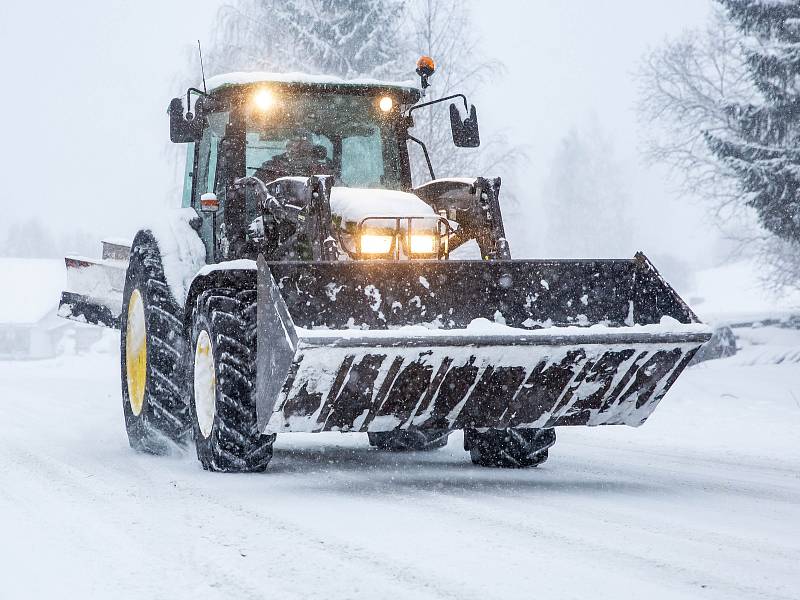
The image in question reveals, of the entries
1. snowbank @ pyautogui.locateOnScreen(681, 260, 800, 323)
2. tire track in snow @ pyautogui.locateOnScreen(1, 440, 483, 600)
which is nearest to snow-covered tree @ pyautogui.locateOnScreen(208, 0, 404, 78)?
tire track in snow @ pyautogui.locateOnScreen(1, 440, 483, 600)

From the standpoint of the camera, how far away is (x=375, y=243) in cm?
603

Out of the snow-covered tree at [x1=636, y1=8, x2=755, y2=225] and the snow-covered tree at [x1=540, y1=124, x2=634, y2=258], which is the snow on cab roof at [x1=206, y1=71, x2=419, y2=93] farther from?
the snow-covered tree at [x1=540, y1=124, x2=634, y2=258]

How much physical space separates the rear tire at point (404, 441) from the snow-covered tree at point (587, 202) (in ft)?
180

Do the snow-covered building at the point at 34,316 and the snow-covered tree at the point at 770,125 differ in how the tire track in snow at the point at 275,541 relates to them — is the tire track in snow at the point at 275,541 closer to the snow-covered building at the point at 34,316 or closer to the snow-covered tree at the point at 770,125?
the snow-covered tree at the point at 770,125

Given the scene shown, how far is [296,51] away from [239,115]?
14.5 m

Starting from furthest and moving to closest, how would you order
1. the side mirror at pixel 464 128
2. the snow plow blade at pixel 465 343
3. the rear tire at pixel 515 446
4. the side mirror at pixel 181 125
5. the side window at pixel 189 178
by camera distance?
the side window at pixel 189 178 → the side mirror at pixel 464 128 → the side mirror at pixel 181 125 → the rear tire at pixel 515 446 → the snow plow blade at pixel 465 343

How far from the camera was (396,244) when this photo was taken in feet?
19.8

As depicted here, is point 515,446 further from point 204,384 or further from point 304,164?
point 304,164

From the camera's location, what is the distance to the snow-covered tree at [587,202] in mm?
64188

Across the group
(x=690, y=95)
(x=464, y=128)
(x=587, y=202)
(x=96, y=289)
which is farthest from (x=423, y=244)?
(x=587, y=202)

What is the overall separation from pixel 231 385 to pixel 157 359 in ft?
4.37

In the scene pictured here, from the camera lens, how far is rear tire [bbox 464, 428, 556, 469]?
259 inches

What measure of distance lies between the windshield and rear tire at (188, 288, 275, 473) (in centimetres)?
132

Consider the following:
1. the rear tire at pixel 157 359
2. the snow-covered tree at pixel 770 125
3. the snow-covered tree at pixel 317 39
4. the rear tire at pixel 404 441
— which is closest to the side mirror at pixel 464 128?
the rear tire at pixel 404 441
